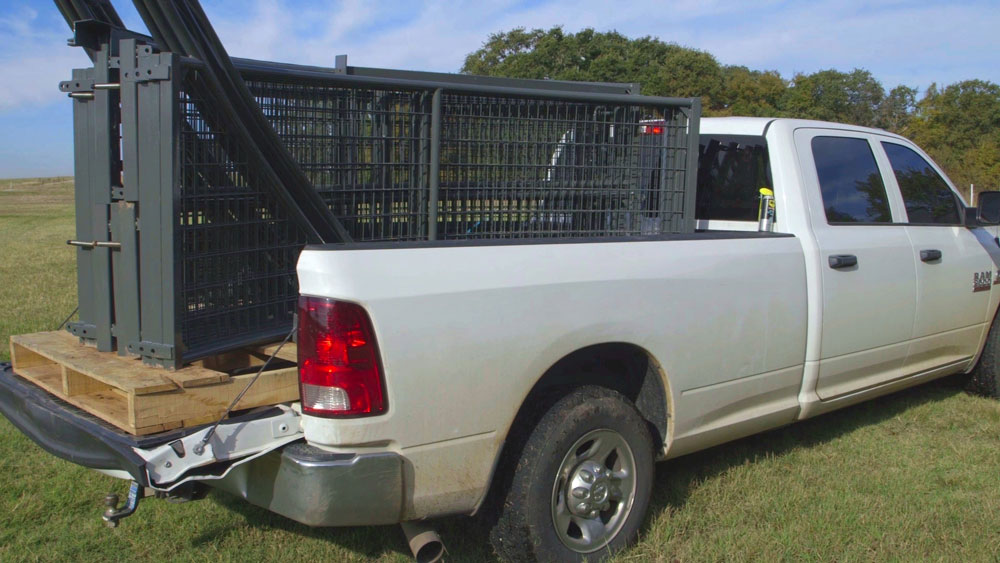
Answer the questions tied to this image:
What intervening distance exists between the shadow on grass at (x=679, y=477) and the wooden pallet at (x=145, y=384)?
0.81m

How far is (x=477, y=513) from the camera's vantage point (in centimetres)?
321

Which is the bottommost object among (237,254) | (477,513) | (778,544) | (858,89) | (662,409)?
(778,544)

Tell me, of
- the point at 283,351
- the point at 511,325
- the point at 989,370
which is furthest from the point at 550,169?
the point at 989,370

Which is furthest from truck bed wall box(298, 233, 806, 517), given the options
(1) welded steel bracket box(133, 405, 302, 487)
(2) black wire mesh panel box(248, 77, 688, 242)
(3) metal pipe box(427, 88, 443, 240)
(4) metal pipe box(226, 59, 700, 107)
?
(3) metal pipe box(427, 88, 443, 240)

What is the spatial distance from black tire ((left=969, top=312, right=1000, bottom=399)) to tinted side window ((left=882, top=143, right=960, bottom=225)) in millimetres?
997

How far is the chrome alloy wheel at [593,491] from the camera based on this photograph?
3266 millimetres

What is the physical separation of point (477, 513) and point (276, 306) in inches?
47.7

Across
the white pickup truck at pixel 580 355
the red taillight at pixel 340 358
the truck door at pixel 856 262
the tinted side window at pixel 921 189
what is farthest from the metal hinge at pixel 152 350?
the tinted side window at pixel 921 189

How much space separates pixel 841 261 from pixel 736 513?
1.36 metres

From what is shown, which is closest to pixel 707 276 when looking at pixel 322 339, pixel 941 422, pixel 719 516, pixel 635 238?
pixel 635 238

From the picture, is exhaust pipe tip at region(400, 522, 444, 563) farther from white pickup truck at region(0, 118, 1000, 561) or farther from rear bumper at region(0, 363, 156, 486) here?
rear bumper at region(0, 363, 156, 486)

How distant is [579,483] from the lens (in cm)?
330

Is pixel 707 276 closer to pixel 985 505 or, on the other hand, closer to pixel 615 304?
pixel 615 304

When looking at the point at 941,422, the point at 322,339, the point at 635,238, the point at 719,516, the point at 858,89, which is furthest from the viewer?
the point at 858,89
